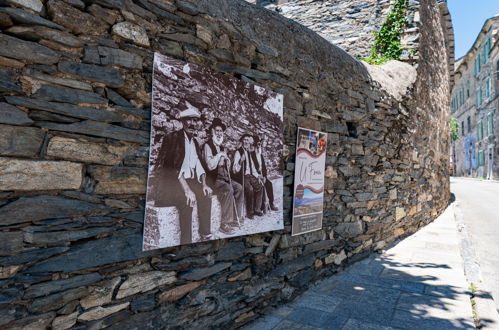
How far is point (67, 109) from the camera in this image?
1.64 metres

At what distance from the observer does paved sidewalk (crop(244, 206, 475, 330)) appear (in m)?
2.67

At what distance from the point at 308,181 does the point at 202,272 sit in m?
1.46

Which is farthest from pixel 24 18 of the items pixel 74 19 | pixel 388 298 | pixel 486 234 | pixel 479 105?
pixel 479 105

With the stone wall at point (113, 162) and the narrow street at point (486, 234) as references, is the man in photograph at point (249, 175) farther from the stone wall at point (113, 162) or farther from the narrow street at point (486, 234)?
the narrow street at point (486, 234)

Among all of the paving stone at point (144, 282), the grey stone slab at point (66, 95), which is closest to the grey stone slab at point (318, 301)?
the paving stone at point (144, 282)

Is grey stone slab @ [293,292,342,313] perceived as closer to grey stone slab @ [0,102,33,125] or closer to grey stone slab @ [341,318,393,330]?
grey stone slab @ [341,318,393,330]

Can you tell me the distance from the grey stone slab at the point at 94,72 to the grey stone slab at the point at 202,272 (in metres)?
1.25

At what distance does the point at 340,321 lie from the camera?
2.67m

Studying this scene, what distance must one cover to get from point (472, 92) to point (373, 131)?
28.7 m

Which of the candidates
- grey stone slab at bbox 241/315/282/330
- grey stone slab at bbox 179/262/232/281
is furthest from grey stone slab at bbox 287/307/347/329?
grey stone slab at bbox 179/262/232/281

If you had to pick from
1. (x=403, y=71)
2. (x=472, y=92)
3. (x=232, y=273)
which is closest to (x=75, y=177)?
(x=232, y=273)

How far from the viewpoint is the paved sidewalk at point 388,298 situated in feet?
8.75

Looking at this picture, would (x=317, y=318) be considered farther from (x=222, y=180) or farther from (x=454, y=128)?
(x=454, y=128)

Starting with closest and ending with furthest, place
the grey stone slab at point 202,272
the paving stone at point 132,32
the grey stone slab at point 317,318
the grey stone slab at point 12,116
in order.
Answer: the grey stone slab at point 12,116, the paving stone at point 132,32, the grey stone slab at point 202,272, the grey stone slab at point 317,318
